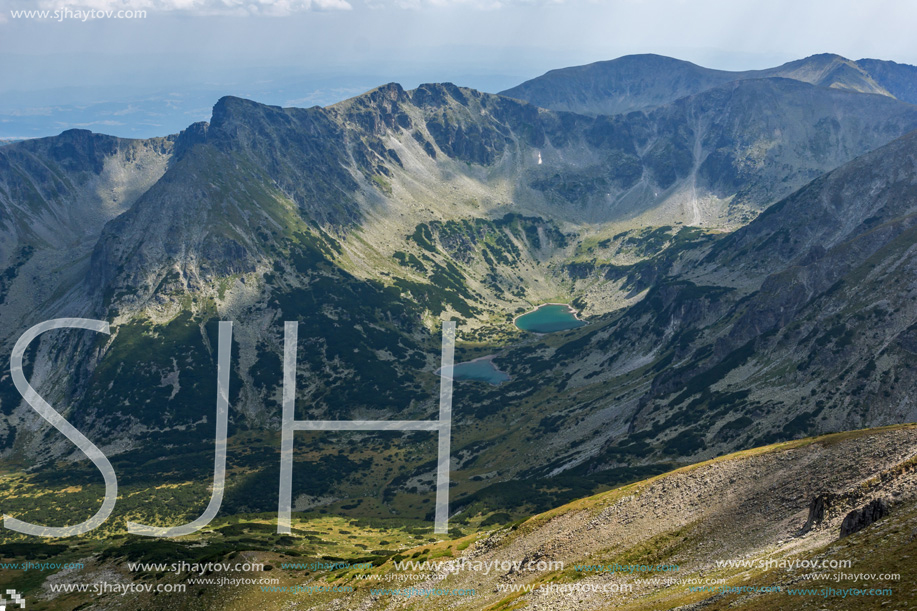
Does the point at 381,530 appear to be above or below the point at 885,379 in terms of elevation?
below

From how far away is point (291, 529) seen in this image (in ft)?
521

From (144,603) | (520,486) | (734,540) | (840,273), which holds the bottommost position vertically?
(520,486)

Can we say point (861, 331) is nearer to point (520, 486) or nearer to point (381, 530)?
point (520, 486)

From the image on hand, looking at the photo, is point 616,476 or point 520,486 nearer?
point 616,476

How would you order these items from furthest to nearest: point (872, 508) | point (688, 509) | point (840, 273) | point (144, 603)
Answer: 1. point (840, 273)
2. point (144, 603)
3. point (688, 509)
4. point (872, 508)

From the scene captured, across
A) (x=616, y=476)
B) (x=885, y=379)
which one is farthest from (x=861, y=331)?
(x=616, y=476)

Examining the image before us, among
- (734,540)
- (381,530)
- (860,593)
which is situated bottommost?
(381,530)

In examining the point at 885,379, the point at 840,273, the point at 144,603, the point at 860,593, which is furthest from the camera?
the point at 840,273

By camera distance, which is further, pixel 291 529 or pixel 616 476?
pixel 291 529

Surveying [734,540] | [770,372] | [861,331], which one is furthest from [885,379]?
[734,540]

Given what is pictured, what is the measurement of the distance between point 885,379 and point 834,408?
11623 millimetres

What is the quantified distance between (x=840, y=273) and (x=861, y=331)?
185 feet

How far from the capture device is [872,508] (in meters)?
46.9

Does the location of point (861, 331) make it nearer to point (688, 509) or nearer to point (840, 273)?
point (840, 273)
